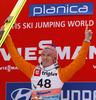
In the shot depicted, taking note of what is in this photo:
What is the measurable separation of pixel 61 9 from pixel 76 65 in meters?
1.01

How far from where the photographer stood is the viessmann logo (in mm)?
3409

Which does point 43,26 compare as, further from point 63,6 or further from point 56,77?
point 56,77

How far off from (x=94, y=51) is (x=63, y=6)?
692 mm

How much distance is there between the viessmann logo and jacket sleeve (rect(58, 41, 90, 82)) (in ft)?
2.83

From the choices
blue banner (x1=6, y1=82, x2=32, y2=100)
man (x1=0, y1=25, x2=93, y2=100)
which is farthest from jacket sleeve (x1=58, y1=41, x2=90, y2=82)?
blue banner (x1=6, y1=82, x2=32, y2=100)

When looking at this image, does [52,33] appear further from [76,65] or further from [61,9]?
[76,65]

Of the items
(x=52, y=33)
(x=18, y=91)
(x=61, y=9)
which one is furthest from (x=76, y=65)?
(x=18, y=91)

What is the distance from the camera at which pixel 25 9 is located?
3635 millimetres

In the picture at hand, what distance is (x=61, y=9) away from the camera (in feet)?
11.5

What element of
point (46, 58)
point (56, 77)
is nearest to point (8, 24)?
point (46, 58)

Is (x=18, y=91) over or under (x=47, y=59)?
under

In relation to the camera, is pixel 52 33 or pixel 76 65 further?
pixel 52 33

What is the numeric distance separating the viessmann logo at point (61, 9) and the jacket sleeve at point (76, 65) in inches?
34.0

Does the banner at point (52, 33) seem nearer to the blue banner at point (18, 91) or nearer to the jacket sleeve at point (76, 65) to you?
the blue banner at point (18, 91)
